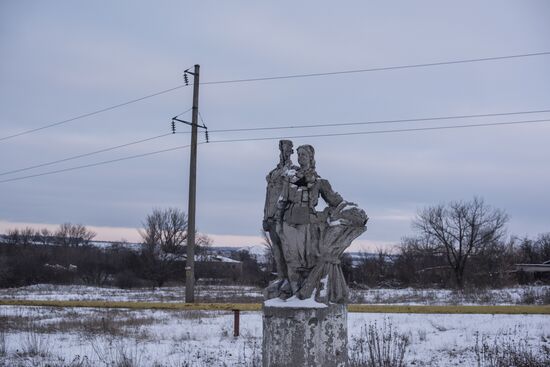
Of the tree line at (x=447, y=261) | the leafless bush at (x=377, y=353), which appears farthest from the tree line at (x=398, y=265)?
the leafless bush at (x=377, y=353)

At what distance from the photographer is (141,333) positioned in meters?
11.2

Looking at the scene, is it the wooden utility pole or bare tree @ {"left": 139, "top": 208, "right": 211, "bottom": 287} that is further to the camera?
bare tree @ {"left": 139, "top": 208, "right": 211, "bottom": 287}

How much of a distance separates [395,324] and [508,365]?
17.7ft

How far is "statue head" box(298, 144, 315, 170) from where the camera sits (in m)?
4.62

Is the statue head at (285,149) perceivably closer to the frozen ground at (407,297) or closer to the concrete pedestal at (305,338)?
the concrete pedestal at (305,338)

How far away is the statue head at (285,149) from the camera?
4855 millimetres

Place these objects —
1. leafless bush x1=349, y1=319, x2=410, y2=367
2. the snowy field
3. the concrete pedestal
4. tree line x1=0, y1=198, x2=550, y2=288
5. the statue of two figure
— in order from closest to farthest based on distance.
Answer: the concrete pedestal, the statue of two figure, leafless bush x1=349, y1=319, x2=410, y2=367, the snowy field, tree line x1=0, y1=198, x2=550, y2=288

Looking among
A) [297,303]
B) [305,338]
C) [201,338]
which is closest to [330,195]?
[297,303]

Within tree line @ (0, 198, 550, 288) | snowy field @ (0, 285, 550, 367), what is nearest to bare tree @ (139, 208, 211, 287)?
tree line @ (0, 198, 550, 288)

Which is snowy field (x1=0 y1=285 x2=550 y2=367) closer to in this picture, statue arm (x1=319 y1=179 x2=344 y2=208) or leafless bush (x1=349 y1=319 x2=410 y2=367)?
leafless bush (x1=349 y1=319 x2=410 y2=367)

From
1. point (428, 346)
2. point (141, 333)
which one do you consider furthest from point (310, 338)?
point (141, 333)

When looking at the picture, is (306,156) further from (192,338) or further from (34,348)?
(192,338)

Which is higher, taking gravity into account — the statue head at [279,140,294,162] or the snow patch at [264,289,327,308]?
the statue head at [279,140,294,162]

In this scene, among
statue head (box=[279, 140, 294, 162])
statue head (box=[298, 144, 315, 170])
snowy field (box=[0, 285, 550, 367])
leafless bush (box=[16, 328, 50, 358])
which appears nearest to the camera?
statue head (box=[298, 144, 315, 170])
